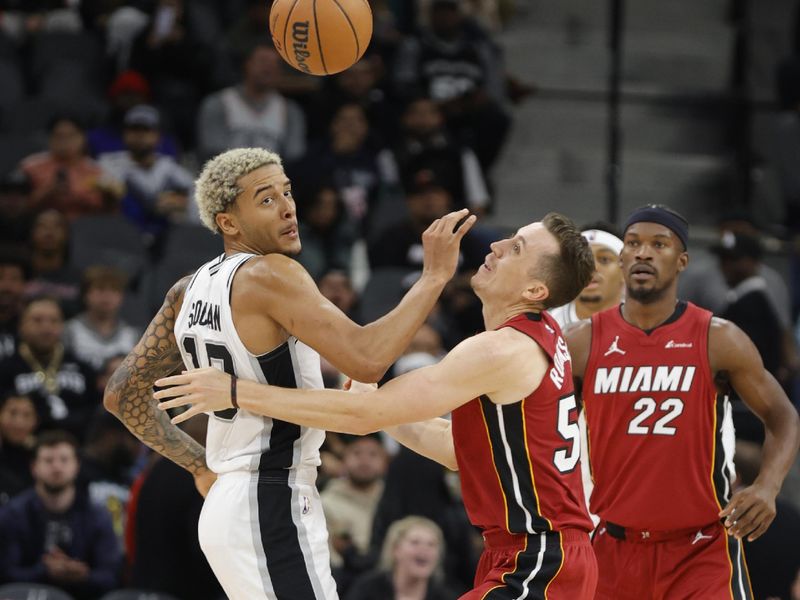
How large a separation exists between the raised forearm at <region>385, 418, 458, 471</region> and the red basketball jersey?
35 centimetres

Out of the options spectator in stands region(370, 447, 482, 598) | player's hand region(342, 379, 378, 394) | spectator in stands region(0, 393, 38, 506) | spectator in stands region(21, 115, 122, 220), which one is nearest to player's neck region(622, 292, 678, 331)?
player's hand region(342, 379, 378, 394)

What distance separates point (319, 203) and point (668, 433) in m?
6.22

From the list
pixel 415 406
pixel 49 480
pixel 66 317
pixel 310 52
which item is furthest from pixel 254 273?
pixel 66 317

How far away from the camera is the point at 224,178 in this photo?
5.24m

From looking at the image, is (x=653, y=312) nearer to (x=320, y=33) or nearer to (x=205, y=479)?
(x=320, y=33)

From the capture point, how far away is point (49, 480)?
8.85m

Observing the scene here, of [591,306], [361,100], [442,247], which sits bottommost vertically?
[591,306]

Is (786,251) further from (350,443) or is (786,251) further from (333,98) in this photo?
(350,443)

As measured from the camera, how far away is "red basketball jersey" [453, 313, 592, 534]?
498 centimetres

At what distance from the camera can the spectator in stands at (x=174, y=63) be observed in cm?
1294

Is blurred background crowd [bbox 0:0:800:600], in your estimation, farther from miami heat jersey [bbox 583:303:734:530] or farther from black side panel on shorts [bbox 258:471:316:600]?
miami heat jersey [bbox 583:303:734:530]

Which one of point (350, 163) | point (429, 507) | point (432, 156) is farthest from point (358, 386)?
point (432, 156)

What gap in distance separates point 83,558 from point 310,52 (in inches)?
166

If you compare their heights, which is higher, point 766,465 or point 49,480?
point 766,465
